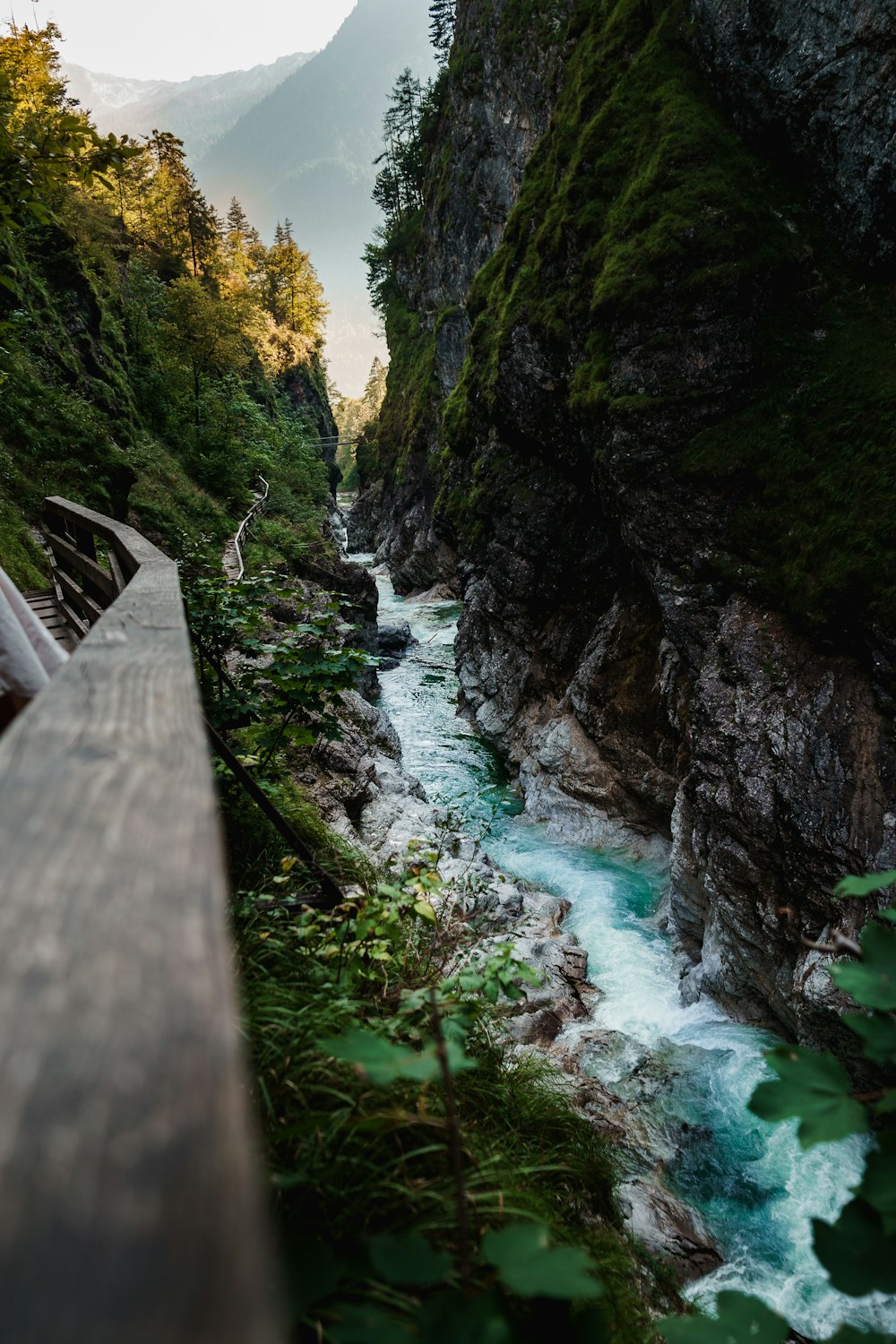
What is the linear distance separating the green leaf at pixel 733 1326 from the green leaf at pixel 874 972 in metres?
0.49

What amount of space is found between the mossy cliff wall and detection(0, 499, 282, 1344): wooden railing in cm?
718

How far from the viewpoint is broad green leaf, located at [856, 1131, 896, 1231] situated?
3.11ft

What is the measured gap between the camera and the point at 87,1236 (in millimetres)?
388

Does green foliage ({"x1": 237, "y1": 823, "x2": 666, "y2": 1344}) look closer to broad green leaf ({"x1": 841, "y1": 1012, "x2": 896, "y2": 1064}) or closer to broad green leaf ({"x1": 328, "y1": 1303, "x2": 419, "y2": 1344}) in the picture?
broad green leaf ({"x1": 328, "y1": 1303, "x2": 419, "y2": 1344})

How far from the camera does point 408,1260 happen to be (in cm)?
84

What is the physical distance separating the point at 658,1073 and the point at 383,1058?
6785 millimetres

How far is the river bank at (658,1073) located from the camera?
4625 mm

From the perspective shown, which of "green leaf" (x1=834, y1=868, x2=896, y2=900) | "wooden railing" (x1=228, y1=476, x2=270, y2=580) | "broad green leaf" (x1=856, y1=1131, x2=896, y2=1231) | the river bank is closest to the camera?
"broad green leaf" (x1=856, y1=1131, x2=896, y2=1231)

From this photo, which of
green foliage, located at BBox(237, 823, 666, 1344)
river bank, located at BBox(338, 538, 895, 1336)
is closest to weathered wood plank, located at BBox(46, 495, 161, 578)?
green foliage, located at BBox(237, 823, 666, 1344)

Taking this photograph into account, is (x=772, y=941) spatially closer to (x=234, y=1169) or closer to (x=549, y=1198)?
(x=549, y=1198)

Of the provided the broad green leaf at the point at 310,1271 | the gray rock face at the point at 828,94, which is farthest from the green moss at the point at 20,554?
the gray rock face at the point at 828,94

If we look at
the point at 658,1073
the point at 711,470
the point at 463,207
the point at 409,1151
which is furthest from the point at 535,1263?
the point at 463,207

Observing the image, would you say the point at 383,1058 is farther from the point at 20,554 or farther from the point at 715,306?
the point at 715,306

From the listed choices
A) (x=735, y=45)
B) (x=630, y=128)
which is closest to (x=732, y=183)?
(x=735, y=45)
